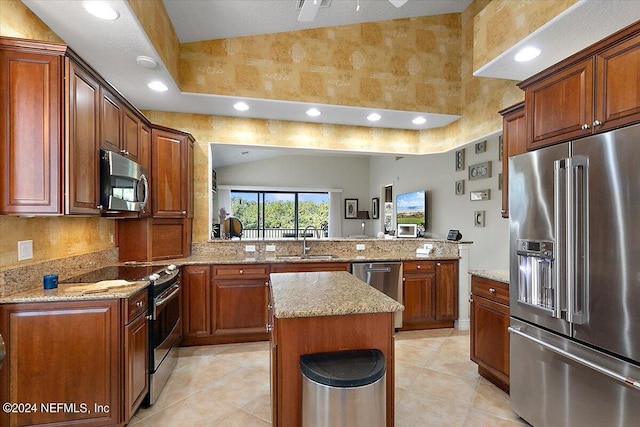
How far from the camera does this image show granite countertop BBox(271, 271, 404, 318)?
161cm

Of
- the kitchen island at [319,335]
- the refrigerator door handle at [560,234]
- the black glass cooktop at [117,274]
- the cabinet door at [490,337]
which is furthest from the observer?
the cabinet door at [490,337]

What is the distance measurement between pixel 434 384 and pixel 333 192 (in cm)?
691

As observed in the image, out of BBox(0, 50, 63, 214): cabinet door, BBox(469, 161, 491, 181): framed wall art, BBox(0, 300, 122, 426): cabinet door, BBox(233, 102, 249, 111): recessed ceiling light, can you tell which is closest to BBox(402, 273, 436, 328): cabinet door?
BBox(469, 161, 491, 181): framed wall art

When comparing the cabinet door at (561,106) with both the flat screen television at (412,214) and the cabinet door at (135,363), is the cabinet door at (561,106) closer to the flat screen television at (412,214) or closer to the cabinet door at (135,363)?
the cabinet door at (135,363)

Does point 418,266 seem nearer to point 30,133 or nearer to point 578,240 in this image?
point 578,240

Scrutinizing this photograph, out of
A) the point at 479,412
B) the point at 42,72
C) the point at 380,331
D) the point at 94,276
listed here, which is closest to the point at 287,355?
the point at 380,331

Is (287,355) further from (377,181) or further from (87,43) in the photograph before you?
(377,181)

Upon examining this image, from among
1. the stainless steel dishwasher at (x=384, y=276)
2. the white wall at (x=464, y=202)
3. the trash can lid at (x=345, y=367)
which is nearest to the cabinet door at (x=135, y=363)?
the trash can lid at (x=345, y=367)

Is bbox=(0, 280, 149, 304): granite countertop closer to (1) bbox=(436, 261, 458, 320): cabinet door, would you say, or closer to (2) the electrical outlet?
(2) the electrical outlet

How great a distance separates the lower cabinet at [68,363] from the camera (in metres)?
1.86

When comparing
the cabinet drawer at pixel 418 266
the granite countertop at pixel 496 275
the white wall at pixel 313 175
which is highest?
the white wall at pixel 313 175

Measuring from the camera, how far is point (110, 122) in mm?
2459

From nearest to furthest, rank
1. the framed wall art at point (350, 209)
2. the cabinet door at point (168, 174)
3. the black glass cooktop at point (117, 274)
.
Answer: the black glass cooktop at point (117, 274)
the cabinet door at point (168, 174)
the framed wall art at point (350, 209)

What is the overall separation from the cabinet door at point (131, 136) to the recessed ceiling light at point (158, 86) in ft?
1.18
